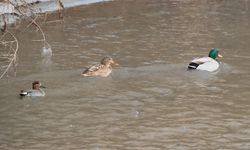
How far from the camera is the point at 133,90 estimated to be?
1379 cm

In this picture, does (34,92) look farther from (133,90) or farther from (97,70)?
(97,70)

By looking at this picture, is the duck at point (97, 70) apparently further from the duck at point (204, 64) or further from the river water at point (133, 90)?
the duck at point (204, 64)

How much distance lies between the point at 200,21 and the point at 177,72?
767cm

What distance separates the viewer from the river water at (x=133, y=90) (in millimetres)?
10930

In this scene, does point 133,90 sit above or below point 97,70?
below

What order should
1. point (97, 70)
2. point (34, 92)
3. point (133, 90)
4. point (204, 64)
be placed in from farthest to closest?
point (204, 64) → point (97, 70) → point (133, 90) → point (34, 92)

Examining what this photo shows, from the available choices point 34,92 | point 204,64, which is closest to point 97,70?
point 34,92

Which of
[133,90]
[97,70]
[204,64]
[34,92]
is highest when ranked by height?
[204,64]

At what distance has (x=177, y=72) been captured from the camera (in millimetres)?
15305

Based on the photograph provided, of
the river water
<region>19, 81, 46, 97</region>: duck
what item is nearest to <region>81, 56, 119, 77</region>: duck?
the river water

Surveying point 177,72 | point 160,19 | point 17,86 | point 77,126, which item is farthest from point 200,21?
point 77,126

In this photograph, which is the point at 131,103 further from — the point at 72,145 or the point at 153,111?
the point at 72,145

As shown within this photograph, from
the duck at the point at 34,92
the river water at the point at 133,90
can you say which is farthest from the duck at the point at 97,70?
the duck at the point at 34,92

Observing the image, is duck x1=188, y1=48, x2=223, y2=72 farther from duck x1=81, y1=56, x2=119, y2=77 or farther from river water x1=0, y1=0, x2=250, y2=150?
duck x1=81, y1=56, x2=119, y2=77
